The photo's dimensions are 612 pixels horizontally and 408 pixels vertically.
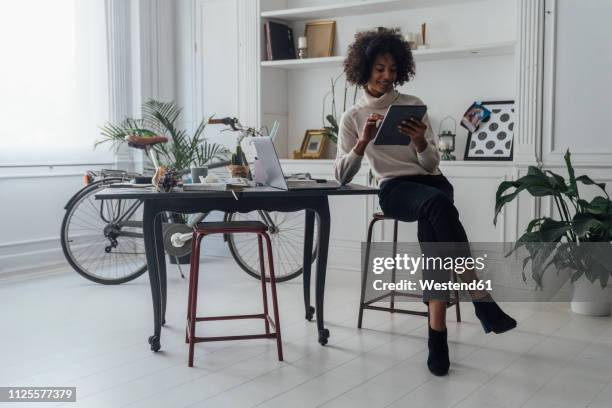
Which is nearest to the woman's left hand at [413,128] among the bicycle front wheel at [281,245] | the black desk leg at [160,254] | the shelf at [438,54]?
the black desk leg at [160,254]

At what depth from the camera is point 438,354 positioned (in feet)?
9.13

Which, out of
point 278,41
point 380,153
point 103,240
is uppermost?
point 278,41

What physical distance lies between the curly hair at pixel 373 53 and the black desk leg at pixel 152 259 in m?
1.14

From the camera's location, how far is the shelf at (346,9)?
4695 millimetres

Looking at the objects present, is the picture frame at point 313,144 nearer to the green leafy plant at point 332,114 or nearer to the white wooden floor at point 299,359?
the green leafy plant at point 332,114

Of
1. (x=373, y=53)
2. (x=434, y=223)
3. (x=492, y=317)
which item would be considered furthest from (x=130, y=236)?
(x=492, y=317)

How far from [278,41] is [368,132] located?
2.36 m

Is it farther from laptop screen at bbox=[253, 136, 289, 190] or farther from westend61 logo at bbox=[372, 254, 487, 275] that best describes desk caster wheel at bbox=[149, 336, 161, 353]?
westend61 logo at bbox=[372, 254, 487, 275]

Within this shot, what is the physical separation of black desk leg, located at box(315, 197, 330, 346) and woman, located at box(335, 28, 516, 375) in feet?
0.56

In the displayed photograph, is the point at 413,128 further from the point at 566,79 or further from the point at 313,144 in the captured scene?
the point at 313,144

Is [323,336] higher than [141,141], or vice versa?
[141,141]

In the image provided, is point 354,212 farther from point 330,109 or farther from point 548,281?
point 548,281

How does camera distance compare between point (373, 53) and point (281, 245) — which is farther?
point (281, 245)

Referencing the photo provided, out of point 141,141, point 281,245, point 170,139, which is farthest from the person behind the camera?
Answer: point 170,139
